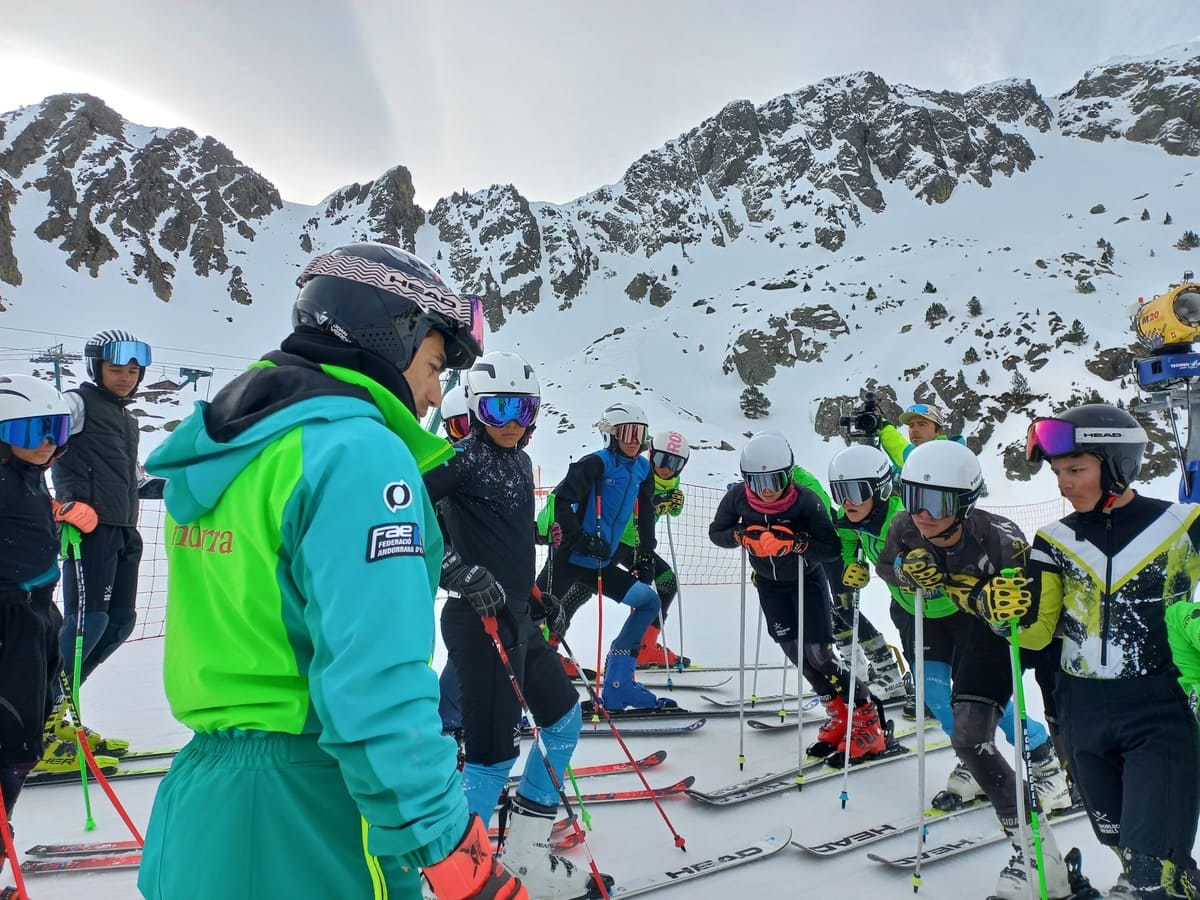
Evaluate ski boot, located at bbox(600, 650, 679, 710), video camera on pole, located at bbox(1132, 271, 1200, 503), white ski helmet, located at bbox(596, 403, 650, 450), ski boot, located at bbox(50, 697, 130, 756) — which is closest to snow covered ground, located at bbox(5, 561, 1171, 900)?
ski boot, located at bbox(50, 697, 130, 756)

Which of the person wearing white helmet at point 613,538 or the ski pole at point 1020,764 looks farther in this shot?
the person wearing white helmet at point 613,538

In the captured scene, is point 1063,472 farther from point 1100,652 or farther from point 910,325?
point 910,325

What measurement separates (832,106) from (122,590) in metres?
99.7

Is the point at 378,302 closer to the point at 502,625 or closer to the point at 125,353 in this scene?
the point at 502,625

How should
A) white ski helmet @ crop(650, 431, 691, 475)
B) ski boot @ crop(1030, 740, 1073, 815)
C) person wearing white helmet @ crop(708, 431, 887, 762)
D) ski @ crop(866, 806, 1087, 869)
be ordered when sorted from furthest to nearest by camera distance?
white ski helmet @ crop(650, 431, 691, 475) < person wearing white helmet @ crop(708, 431, 887, 762) < ski boot @ crop(1030, 740, 1073, 815) < ski @ crop(866, 806, 1087, 869)

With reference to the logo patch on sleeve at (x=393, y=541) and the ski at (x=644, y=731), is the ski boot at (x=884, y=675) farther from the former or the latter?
the logo patch on sleeve at (x=393, y=541)

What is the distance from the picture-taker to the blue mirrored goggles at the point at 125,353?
4715 millimetres

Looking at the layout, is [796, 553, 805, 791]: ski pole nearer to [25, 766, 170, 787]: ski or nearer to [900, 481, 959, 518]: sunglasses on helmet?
[900, 481, 959, 518]: sunglasses on helmet

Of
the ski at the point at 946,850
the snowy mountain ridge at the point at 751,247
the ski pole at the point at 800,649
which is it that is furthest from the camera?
the snowy mountain ridge at the point at 751,247

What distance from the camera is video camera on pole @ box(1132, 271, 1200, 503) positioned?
4.14m

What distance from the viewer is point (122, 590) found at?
489cm

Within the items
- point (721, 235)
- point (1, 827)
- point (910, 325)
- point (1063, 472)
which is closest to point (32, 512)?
point (1, 827)

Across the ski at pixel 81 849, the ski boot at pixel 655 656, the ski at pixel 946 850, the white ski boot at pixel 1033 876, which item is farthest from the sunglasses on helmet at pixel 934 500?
the ski boot at pixel 655 656

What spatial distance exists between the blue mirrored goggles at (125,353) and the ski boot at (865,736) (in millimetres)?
5471
